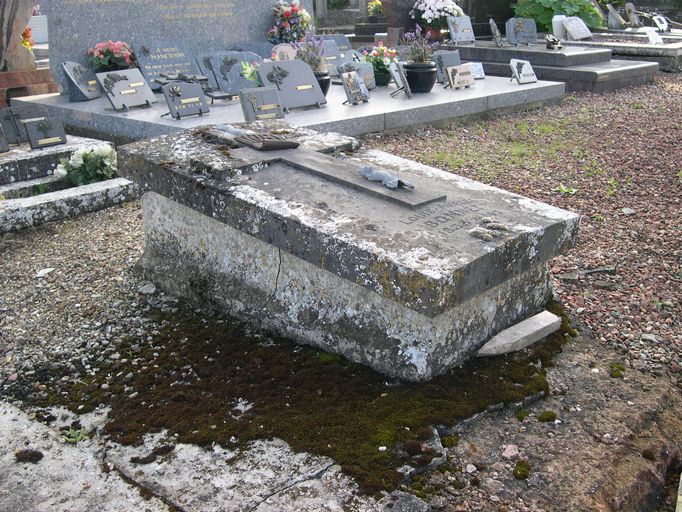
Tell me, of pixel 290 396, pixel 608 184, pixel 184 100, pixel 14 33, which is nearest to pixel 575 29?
pixel 608 184

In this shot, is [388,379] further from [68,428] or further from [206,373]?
[68,428]

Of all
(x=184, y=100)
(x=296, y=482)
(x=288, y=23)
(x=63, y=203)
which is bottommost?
(x=296, y=482)

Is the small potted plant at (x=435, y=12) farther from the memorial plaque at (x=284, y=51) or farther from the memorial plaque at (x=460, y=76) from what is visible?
the memorial plaque at (x=284, y=51)

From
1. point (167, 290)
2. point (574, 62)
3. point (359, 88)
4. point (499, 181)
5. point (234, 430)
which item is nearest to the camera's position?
point (234, 430)

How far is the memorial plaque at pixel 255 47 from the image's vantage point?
10227mm

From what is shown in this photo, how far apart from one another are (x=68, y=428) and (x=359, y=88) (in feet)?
20.4

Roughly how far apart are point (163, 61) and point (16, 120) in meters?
3.13

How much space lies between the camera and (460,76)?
954 centimetres

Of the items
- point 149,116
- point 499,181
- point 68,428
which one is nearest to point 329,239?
point 68,428

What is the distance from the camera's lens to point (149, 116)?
303 inches

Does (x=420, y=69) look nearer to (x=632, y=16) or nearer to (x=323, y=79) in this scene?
(x=323, y=79)

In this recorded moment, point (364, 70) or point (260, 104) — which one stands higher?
point (364, 70)

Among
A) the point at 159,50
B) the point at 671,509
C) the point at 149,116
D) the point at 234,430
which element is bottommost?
the point at 671,509

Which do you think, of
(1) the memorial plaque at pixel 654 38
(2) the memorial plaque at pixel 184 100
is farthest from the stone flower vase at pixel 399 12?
(2) the memorial plaque at pixel 184 100
